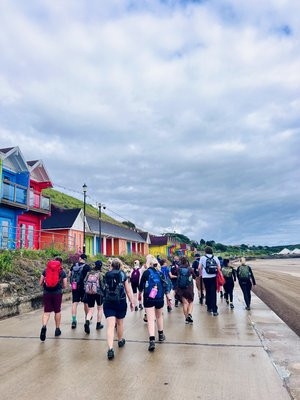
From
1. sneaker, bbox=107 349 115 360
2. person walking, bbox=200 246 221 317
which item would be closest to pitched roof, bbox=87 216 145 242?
person walking, bbox=200 246 221 317

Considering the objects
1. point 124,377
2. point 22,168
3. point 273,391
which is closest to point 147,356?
point 124,377

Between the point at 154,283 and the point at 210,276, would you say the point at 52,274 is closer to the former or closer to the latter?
the point at 154,283

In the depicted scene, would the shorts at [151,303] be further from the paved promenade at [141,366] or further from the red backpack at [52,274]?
the red backpack at [52,274]

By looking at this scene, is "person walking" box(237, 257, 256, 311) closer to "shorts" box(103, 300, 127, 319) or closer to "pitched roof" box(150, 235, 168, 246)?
"shorts" box(103, 300, 127, 319)

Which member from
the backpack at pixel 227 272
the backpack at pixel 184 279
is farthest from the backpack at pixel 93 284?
the backpack at pixel 227 272

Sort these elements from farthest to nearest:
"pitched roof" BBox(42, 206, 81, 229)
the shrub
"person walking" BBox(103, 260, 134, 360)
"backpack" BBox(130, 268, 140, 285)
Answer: "pitched roof" BBox(42, 206, 81, 229)
the shrub
"backpack" BBox(130, 268, 140, 285)
"person walking" BBox(103, 260, 134, 360)

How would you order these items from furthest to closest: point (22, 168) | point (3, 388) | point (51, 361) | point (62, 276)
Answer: point (22, 168)
point (62, 276)
point (51, 361)
point (3, 388)

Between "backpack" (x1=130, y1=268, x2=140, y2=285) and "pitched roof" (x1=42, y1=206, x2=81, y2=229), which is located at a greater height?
"pitched roof" (x1=42, y1=206, x2=81, y2=229)

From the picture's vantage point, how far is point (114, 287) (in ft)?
20.0

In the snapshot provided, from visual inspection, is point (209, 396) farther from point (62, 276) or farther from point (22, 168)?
point (22, 168)

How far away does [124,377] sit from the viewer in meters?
4.84

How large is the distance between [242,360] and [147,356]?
1.52 meters

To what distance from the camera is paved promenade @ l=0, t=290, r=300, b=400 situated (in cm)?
433

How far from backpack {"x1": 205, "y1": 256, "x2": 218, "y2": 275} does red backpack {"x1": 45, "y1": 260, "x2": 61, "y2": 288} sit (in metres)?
4.34
